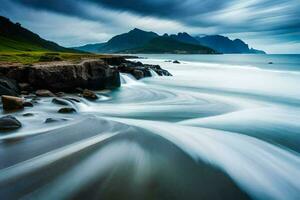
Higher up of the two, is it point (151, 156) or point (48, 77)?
point (151, 156)

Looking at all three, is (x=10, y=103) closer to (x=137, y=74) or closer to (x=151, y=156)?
(x=151, y=156)

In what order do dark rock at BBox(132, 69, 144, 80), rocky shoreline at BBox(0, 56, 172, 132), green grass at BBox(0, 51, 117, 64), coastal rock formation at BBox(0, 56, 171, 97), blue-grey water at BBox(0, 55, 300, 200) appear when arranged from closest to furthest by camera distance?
blue-grey water at BBox(0, 55, 300, 200)
rocky shoreline at BBox(0, 56, 172, 132)
coastal rock formation at BBox(0, 56, 171, 97)
green grass at BBox(0, 51, 117, 64)
dark rock at BBox(132, 69, 144, 80)

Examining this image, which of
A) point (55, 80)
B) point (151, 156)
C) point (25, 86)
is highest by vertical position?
point (151, 156)

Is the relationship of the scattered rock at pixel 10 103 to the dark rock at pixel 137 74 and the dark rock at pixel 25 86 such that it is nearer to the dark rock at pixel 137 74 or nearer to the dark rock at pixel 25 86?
the dark rock at pixel 25 86

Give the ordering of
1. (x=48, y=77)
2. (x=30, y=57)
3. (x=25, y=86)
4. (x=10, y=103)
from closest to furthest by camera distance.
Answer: (x=10, y=103), (x=25, y=86), (x=48, y=77), (x=30, y=57)

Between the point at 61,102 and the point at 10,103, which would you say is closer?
the point at 10,103

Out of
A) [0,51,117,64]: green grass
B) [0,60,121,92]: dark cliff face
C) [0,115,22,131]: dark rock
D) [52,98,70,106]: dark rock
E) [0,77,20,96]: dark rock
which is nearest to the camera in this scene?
[0,115,22,131]: dark rock

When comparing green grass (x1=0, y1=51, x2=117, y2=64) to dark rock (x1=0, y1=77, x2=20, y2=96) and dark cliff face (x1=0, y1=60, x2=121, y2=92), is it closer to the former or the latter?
dark cliff face (x1=0, y1=60, x2=121, y2=92)

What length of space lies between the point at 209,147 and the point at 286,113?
926cm

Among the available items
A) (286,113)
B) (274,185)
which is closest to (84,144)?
(274,185)

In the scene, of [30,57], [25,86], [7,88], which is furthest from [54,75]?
[30,57]

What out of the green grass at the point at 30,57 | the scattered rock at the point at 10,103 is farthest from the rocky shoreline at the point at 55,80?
the green grass at the point at 30,57

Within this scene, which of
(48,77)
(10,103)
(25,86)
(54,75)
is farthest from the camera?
(54,75)

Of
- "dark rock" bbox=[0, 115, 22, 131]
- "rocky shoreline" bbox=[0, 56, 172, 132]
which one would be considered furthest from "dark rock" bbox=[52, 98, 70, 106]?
"dark rock" bbox=[0, 115, 22, 131]
